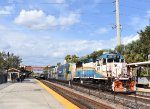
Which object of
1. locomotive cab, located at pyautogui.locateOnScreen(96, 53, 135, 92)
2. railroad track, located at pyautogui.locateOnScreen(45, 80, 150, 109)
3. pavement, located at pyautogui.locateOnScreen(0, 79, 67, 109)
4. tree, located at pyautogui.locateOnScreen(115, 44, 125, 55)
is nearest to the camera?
pavement, located at pyautogui.locateOnScreen(0, 79, 67, 109)

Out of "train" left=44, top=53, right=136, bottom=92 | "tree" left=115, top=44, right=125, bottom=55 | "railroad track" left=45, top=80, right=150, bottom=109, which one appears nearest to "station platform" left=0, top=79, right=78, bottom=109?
"railroad track" left=45, top=80, right=150, bottom=109

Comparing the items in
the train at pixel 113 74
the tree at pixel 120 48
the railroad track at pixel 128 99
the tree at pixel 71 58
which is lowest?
the railroad track at pixel 128 99

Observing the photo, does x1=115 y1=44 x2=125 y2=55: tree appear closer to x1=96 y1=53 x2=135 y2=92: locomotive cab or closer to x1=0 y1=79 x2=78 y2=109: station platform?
x1=96 y1=53 x2=135 y2=92: locomotive cab

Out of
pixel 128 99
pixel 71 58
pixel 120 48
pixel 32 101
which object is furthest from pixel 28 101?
pixel 71 58

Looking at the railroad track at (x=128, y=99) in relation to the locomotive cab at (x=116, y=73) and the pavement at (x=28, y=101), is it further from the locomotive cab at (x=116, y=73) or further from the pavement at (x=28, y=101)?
the pavement at (x=28, y=101)

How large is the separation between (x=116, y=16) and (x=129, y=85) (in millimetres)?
45005

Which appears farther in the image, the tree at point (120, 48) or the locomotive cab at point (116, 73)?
the tree at point (120, 48)

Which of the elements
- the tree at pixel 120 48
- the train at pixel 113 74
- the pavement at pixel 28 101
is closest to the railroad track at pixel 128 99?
the train at pixel 113 74

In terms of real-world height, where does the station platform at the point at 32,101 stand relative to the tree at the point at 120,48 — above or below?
below

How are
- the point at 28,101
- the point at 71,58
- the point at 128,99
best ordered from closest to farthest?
the point at 28,101, the point at 128,99, the point at 71,58

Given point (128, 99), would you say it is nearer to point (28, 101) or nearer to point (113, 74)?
point (28, 101)

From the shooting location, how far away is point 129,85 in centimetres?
3152

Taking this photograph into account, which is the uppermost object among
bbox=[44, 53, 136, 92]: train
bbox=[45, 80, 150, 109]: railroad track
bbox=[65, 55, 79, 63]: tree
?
bbox=[65, 55, 79, 63]: tree

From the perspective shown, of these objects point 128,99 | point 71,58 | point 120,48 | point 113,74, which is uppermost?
point 71,58
